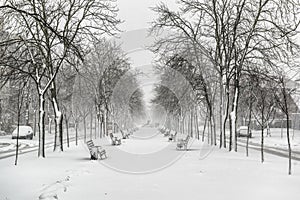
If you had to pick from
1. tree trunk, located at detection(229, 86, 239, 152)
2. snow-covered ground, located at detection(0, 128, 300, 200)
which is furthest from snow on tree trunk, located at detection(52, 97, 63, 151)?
tree trunk, located at detection(229, 86, 239, 152)

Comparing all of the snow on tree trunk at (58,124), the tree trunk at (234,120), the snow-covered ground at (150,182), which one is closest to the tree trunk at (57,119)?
the snow on tree trunk at (58,124)

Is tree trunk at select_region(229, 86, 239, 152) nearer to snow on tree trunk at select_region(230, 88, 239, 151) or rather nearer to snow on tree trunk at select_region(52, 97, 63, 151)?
snow on tree trunk at select_region(230, 88, 239, 151)

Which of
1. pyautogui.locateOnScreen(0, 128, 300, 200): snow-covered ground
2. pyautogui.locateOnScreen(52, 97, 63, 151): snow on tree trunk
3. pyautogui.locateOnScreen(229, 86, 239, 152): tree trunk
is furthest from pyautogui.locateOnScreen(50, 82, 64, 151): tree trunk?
pyautogui.locateOnScreen(229, 86, 239, 152): tree trunk

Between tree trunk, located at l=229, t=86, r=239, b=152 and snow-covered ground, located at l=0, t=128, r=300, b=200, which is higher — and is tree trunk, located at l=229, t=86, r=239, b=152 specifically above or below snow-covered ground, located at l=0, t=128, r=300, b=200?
above

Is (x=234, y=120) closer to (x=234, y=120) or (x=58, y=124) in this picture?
(x=234, y=120)

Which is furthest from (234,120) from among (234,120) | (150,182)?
(150,182)

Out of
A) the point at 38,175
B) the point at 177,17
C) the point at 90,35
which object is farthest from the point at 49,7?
the point at 38,175

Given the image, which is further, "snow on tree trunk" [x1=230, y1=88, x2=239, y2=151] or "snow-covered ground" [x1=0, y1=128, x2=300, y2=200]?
"snow on tree trunk" [x1=230, y1=88, x2=239, y2=151]

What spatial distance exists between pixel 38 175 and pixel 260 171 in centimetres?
770

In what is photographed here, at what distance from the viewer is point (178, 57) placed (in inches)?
975

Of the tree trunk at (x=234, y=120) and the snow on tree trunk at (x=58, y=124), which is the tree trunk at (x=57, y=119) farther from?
the tree trunk at (x=234, y=120)

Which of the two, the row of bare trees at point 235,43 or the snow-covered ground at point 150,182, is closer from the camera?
the snow-covered ground at point 150,182

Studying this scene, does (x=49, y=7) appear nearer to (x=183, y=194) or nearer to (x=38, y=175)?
(x=38, y=175)

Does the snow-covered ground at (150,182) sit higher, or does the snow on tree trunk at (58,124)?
the snow on tree trunk at (58,124)
